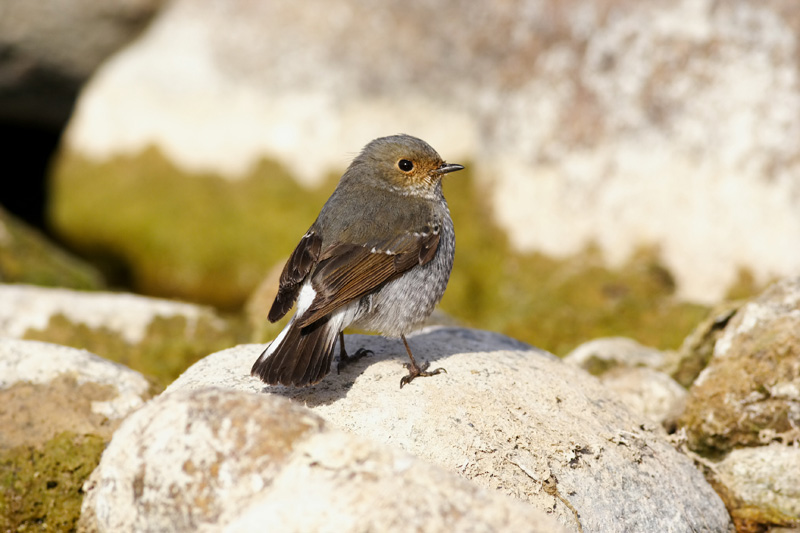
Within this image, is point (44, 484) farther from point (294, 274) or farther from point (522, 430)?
point (522, 430)

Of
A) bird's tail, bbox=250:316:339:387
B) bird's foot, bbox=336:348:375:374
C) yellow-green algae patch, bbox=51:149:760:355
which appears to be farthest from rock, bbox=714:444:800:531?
yellow-green algae patch, bbox=51:149:760:355

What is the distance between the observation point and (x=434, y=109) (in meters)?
16.3

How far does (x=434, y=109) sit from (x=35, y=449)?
11.6m

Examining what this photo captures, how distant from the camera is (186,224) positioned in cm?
1680

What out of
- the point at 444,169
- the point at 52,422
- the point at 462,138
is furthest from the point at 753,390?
the point at 462,138

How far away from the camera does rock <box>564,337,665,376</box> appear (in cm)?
861

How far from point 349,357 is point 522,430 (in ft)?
5.33

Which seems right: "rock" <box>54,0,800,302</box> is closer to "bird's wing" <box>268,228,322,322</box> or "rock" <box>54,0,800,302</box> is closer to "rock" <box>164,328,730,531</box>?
"rock" <box>164,328,730,531</box>

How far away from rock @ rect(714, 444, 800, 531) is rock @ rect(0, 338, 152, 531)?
16.1 ft

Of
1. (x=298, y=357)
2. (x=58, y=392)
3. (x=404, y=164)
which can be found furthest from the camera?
(x=404, y=164)

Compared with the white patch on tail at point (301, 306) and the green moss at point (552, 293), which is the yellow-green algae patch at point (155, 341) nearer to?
the white patch on tail at point (301, 306)

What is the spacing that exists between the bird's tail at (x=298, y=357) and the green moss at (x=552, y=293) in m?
5.94

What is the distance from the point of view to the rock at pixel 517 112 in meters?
12.6

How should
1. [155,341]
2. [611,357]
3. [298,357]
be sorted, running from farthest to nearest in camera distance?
[155,341], [611,357], [298,357]
